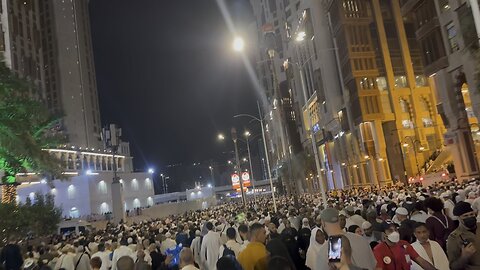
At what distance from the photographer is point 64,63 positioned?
96.1m

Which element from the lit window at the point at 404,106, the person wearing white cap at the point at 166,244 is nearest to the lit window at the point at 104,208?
the lit window at the point at 404,106

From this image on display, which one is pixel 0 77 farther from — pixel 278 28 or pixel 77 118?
pixel 278 28

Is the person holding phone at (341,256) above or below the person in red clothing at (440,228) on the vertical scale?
Answer: above

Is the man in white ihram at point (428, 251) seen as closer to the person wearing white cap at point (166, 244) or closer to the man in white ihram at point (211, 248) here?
the man in white ihram at point (211, 248)

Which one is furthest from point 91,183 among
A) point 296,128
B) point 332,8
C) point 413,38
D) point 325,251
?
point 325,251

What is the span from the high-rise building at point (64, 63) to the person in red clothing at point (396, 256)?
8758 cm

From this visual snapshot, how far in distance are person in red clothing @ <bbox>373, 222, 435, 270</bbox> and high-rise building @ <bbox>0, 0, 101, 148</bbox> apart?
287ft

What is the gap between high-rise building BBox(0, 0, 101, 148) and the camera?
87.6m

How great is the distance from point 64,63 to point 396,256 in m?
101

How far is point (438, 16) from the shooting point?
3334 centimetres

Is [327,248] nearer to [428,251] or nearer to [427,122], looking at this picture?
[428,251]

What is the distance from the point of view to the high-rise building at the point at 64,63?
87.6 m

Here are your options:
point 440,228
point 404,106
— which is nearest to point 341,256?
point 440,228

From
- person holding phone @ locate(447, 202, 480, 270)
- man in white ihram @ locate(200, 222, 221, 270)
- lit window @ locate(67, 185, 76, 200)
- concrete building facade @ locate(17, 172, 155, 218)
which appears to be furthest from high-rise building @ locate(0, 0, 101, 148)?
person holding phone @ locate(447, 202, 480, 270)
